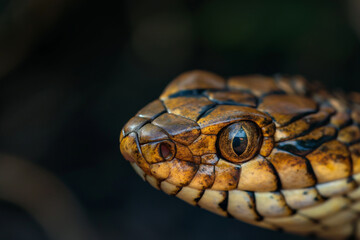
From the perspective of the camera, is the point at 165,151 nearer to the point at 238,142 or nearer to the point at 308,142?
the point at 238,142

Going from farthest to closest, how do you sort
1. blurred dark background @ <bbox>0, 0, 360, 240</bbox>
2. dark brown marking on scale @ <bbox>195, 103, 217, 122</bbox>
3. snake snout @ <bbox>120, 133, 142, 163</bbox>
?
blurred dark background @ <bbox>0, 0, 360, 240</bbox>
dark brown marking on scale @ <bbox>195, 103, 217, 122</bbox>
snake snout @ <bbox>120, 133, 142, 163</bbox>

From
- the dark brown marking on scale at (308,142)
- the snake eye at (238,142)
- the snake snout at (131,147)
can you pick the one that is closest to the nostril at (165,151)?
the snake snout at (131,147)

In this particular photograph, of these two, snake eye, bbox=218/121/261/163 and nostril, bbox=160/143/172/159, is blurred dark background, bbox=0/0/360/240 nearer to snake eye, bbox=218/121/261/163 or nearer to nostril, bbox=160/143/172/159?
snake eye, bbox=218/121/261/163

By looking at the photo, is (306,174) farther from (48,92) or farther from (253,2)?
(48,92)

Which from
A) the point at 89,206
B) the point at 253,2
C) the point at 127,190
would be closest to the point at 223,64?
the point at 253,2

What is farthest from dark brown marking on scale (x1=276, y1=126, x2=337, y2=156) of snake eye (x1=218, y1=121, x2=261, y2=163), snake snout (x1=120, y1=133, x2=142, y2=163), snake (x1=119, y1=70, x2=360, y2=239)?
snake snout (x1=120, y1=133, x2=142, y2=163)

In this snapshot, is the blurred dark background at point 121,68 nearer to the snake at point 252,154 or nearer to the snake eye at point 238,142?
the snake at point 252,154

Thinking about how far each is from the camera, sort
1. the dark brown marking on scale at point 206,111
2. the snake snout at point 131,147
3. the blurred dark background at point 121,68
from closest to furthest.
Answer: the snake snout at point 131,147
the dark brown marking on scale at point 206,111
the blurred dark background at point 121,68

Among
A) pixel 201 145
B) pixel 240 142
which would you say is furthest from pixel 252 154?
pixel 201 145

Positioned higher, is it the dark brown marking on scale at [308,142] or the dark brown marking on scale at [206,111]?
the dark brown marking on scale at [206,111]
